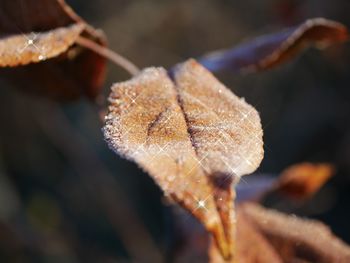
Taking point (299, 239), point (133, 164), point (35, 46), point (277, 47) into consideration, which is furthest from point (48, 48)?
point (133, 164)

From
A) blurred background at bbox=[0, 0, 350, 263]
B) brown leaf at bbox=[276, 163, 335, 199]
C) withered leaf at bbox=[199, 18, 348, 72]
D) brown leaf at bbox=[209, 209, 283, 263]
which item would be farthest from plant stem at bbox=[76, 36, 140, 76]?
blurred background at bbox=[0, 0, 350, 263]

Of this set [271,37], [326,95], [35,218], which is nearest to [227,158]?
[271,37]

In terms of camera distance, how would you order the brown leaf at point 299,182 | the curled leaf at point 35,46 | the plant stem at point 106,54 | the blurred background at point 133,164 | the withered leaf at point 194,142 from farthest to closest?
1. the blurred background at point 133,164
2. the brown leaf at point 299,182
3. the plant stem at point 106,54
4. the curled leaf at point 35,46
5. the withered leaf at point 194,142

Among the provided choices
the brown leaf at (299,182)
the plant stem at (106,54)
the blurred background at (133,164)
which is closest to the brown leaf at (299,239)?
the brown leaf at (299,182)

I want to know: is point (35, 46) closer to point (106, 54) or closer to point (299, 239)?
point (106, 54)

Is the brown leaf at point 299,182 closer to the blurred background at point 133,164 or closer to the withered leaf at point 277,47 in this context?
the withered leaf at point 277,47

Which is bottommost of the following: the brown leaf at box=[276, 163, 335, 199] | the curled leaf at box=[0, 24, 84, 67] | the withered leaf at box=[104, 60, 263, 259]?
the withered leaf at box=[104, 60, 263, 259]

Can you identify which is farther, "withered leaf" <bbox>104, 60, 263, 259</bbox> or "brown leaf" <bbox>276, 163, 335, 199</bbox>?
"brown leaf" <bbox>276, 163, 335, 199</bbox>

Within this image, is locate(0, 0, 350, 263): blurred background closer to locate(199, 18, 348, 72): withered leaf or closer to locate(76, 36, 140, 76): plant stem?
locate(199, 18, 348, 72): withered leaf

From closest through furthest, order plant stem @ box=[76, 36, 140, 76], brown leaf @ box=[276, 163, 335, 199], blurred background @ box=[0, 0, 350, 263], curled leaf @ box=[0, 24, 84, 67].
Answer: curled leaf @ box=[0, 24, 84, 67] < plant stem @ box=[76, 36, 140, 76] < brown leaf @ box=[276, 163, 335, 199] < blurred background @ box=[0, 0, 350, 263]
